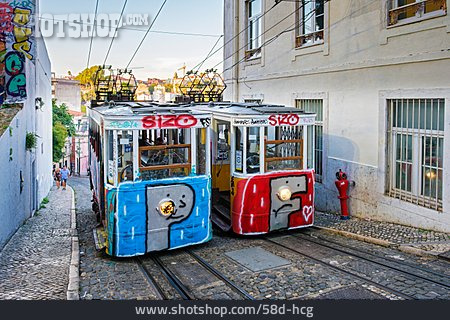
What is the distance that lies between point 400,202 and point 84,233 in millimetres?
7462

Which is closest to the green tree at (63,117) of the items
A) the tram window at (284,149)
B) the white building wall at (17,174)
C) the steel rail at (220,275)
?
the white building wall at (17,174)

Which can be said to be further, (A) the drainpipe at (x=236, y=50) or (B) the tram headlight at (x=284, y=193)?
(A) the drainpipe at (x=236, y=50)

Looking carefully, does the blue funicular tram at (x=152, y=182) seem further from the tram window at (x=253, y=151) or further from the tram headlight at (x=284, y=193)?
the tram headlight at (x=284, y=193)

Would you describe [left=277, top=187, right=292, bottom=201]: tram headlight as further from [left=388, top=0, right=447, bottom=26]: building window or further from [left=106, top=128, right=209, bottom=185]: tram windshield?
[left=388, top=0, right=447, bottom=26]: building window

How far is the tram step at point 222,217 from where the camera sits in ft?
34.1

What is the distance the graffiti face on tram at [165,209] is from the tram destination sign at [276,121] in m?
1.82

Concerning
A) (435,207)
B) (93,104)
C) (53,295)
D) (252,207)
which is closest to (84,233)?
(93,104)

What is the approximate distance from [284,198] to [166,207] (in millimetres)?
2694

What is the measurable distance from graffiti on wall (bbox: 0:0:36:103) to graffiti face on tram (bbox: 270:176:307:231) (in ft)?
28.8

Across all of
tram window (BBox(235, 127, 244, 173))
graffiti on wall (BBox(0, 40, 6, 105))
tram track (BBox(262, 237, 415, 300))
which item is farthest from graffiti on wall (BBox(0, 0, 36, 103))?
tram track (BBox(262, 237, 415, 300))

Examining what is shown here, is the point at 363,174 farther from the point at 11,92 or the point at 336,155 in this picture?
the point at 11,92

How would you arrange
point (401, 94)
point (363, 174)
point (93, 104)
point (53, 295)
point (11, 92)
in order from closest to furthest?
1. point (53, 295)
2. point (401, 94)
3. point (363, 174)
4. point (93, 104)
5. point (11, 92)

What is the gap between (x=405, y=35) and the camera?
33.8 ft

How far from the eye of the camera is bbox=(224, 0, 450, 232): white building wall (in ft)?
31.8
